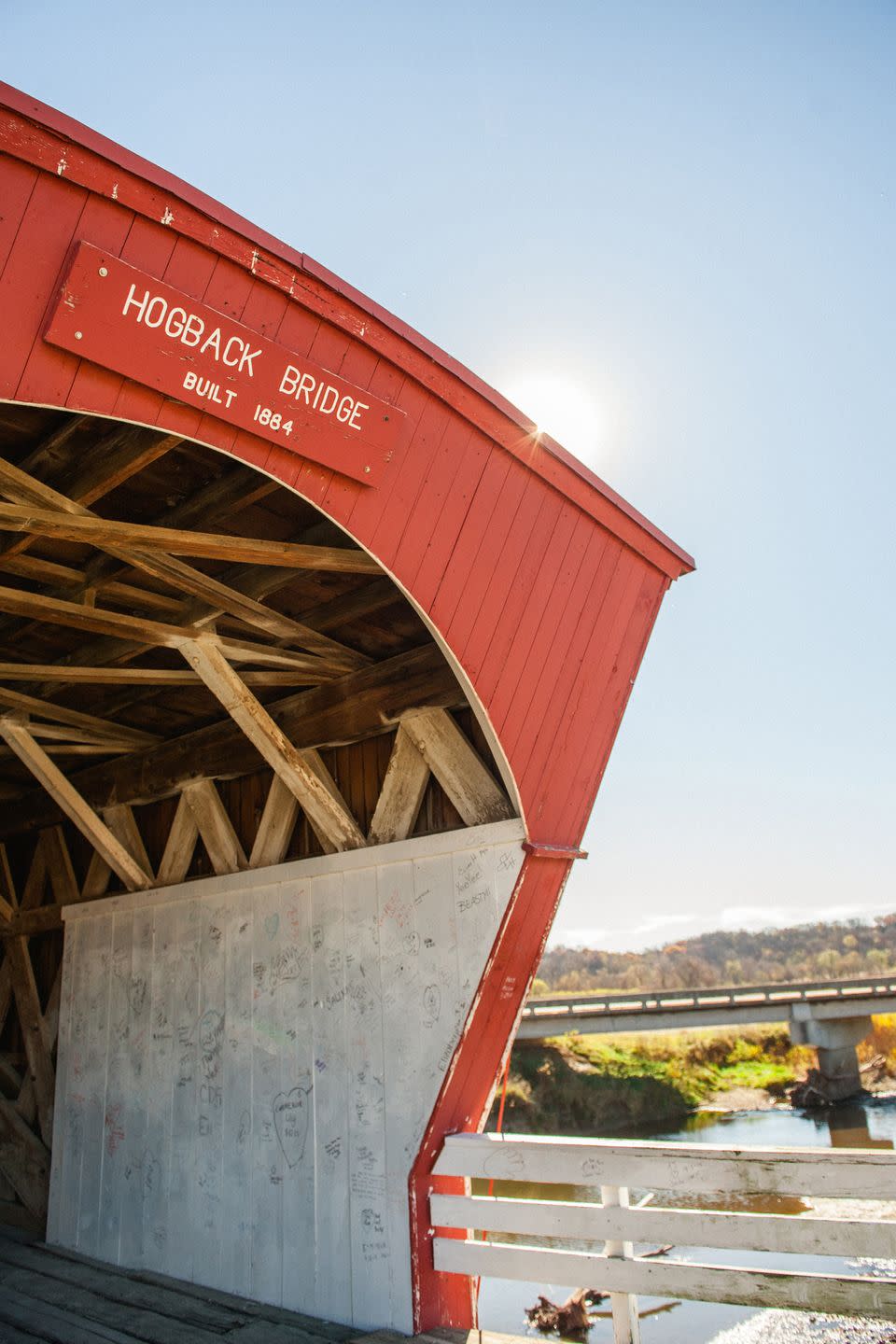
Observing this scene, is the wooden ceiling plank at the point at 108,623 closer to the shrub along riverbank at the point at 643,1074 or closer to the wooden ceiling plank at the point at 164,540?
the wooden ceiling plank at the point at 164,540

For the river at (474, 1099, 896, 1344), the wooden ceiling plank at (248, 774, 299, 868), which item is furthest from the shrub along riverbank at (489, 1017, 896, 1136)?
the wooden ceiling plank at (248, 774, 299, 868)

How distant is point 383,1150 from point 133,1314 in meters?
1.68

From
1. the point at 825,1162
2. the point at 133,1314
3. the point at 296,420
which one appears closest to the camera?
the point at 825,1162

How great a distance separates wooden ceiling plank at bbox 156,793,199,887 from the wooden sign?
12.6 feet

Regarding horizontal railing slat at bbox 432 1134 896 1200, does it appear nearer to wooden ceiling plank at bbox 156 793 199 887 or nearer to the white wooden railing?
the white wooden railing

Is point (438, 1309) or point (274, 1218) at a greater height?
point (274, 1218)

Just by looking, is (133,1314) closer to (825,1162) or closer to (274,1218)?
(274,1218)

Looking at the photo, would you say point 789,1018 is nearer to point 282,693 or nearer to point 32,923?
point 32,923

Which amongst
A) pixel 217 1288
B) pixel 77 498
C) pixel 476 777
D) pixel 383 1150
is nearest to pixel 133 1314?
pixel 217 1288

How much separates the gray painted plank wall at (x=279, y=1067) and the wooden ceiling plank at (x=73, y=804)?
21 cm

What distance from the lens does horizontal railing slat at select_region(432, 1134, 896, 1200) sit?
3242 millimetres

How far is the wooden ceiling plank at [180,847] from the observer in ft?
22.8

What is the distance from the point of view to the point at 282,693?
6.68 metres

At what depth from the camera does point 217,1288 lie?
5.33 metres
